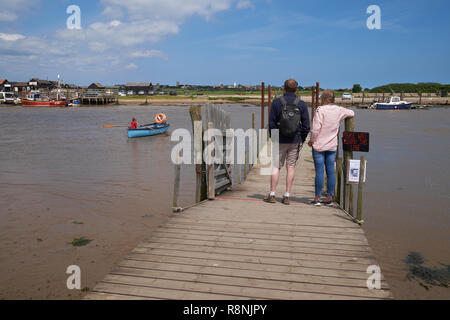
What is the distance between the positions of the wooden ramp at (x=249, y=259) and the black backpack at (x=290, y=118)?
1.33 m

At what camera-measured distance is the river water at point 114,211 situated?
569cm

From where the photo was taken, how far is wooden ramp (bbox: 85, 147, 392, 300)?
10.8 feet

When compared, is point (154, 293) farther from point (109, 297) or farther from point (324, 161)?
point (324, 161)

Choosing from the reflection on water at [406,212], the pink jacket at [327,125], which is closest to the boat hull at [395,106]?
the reflection on water at [406,212]

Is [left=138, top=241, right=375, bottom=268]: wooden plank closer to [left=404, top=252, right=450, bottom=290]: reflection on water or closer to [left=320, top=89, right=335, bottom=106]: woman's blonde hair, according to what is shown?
[left=404, top=252, right=450, bottom=290]: reflection on water

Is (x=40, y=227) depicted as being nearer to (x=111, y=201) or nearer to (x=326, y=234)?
(x=111, y=201)

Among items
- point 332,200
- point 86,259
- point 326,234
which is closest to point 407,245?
point 332,200

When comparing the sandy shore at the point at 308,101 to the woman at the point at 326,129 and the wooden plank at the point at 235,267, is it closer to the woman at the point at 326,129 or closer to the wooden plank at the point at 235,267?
the woman at the point at 326,129

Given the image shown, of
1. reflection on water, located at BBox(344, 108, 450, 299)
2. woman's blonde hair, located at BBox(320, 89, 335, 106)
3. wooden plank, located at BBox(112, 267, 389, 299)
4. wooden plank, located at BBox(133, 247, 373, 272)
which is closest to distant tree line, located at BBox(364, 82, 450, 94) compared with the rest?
reflection on water, located at BBox(344, 108, 450, 299)

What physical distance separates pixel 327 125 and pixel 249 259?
2.60 meters

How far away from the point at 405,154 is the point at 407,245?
39.2ft

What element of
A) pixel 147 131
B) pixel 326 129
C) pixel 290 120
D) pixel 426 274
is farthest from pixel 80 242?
pixel 147 131

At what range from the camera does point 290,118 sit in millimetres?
5371
